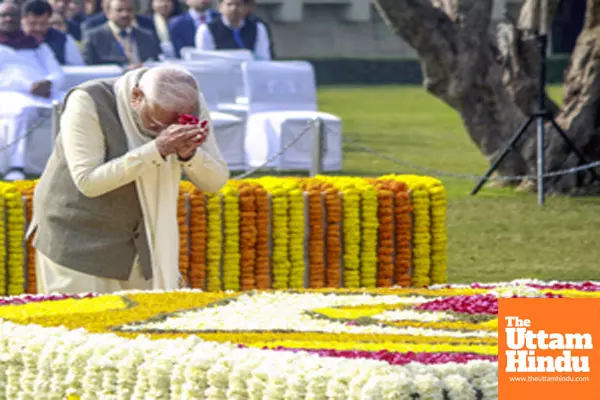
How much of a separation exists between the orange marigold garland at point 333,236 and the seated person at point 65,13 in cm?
1148

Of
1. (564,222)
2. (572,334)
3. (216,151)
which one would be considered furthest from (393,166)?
(572,334)

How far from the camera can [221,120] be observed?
16250 mm

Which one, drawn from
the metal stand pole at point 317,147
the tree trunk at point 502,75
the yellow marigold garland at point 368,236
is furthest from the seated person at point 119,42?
the yellow marigold garland at point 368,236

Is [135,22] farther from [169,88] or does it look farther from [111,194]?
[169,88]

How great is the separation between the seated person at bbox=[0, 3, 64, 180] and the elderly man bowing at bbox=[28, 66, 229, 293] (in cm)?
905

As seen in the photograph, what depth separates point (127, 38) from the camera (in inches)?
641

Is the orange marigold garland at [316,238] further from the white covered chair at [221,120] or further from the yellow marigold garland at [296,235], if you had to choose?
the white covered chair at [221,120]

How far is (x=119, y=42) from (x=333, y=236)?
27.4ft

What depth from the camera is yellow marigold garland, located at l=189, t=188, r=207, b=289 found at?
8203 mm

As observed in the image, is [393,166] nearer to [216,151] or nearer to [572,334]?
[216,151]

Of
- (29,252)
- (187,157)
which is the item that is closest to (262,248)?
(29,252)

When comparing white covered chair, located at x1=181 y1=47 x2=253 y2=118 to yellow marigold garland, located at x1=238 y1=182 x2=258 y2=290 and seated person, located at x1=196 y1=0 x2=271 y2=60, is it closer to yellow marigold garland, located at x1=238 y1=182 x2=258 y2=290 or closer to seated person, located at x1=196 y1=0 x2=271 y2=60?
seated person, located at x1=196 y1=0 x2=271 y2=60

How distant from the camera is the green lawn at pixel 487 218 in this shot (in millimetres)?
10305

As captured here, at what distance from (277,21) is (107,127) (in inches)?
1515
